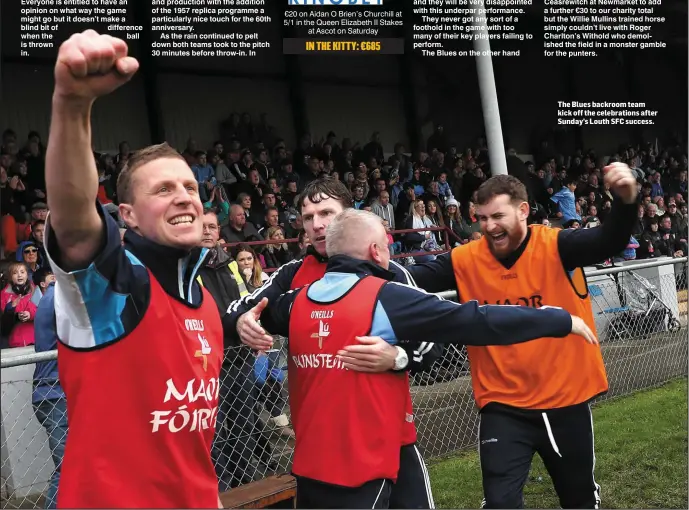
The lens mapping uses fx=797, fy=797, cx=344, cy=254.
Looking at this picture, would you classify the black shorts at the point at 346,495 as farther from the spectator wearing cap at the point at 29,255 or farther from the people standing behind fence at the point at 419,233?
the people standing behind fence at the point at 419,233

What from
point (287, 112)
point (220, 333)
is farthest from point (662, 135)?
point (220, 333)

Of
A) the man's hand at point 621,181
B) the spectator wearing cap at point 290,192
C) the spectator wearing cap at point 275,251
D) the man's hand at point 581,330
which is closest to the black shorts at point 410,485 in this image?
the man's hand at point 581,330

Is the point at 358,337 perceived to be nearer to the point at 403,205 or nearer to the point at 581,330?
the point at 581,330

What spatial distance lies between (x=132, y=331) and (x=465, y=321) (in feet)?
4.34

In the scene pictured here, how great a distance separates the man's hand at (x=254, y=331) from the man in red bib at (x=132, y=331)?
0.65m

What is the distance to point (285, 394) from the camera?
5633 millimetres

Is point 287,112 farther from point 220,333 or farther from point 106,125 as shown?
point 220,333

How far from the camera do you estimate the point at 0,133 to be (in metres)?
13.4

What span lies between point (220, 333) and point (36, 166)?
33.6 feet

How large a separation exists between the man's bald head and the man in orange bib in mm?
1062

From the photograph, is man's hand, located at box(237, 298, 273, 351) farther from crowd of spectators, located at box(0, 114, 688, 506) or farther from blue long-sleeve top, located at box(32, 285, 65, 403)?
blue long-sleeve top, located at box(32, 285, 65, 403)

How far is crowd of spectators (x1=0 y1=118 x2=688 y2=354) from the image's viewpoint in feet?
32.9

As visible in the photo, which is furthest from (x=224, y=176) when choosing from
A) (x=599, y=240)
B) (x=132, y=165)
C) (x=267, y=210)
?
(x=132, y=165)

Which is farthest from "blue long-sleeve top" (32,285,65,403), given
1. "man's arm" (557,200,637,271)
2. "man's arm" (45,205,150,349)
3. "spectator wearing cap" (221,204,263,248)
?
"spectator wearing cap" (221,204,263,248)
